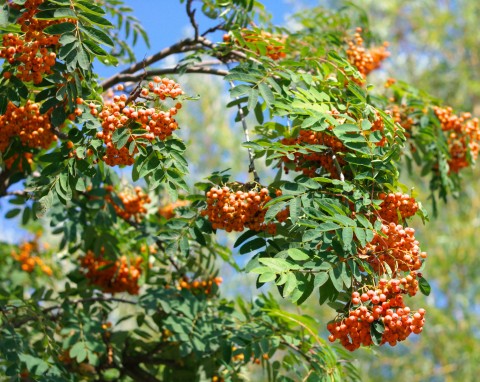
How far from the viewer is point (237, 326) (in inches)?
146

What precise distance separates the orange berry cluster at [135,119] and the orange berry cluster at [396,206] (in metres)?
0.83

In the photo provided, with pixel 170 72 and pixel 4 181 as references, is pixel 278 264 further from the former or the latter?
pixel 4 181

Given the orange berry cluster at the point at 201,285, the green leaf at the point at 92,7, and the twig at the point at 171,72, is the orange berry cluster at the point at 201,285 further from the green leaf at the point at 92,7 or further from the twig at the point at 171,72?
the green leaf at the point at 92,7

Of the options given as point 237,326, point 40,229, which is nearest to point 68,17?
point 237,326

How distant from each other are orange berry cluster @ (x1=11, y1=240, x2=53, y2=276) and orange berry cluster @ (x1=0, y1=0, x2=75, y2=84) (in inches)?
103

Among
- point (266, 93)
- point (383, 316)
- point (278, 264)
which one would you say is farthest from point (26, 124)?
point (383, 316)

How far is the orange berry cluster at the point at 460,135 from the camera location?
A: 4039mm

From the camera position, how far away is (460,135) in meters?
4.07

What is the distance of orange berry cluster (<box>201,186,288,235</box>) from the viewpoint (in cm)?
281

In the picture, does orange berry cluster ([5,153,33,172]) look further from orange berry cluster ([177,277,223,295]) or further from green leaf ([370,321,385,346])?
green leaf ([370,321,385,346])

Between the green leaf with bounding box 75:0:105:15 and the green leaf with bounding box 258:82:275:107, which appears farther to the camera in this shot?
the green leaf with bounding box 258:82:275:107

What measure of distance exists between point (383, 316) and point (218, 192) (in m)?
0.78

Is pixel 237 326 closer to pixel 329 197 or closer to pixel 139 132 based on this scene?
pixel 329 197

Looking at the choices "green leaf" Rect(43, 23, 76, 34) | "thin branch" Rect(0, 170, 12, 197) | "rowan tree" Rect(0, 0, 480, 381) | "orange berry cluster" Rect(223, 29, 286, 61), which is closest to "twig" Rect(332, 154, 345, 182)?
"rowan tree" Rect(0, 0, 480, 381)
